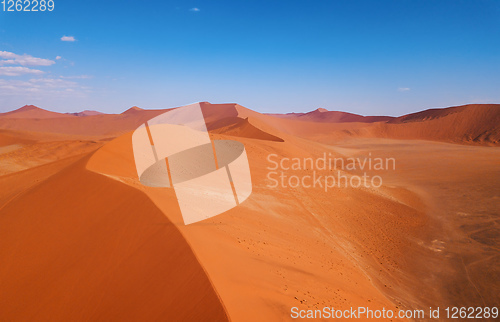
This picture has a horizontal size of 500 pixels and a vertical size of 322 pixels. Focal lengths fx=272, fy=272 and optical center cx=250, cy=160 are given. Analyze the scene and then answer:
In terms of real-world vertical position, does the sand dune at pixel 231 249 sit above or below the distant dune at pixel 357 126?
below

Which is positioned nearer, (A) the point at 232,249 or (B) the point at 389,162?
(A) the point at 232,249

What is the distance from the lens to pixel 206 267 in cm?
415

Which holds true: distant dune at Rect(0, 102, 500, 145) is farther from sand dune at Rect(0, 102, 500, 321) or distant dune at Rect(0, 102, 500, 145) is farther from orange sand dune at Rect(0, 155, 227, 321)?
orange sand dune at Rect(0, 155, 227, 321)

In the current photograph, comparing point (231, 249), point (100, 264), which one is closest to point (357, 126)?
point (231, 249)

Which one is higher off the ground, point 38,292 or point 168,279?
point 168,279

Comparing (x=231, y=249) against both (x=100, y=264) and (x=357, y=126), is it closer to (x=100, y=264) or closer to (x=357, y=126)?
(x=100, y=264)

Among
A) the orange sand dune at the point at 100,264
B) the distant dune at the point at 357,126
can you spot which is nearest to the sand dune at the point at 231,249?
the orange sand dune at the point at 100,264

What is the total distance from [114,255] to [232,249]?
2.10m

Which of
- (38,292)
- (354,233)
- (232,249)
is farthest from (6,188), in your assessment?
(354,233)

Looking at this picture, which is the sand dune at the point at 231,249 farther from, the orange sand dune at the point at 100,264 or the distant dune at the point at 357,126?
the distant dune at the point at 357,126

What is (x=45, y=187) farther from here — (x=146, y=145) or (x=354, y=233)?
(x=354, y=233)

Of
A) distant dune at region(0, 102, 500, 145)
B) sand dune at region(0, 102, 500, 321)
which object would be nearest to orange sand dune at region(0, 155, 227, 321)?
sand dune at region(0, 102, 500, 321)

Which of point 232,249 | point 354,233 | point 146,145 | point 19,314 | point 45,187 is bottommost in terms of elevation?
point 354,233

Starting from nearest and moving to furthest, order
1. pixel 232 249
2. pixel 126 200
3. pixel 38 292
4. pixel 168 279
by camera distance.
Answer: pixel 168 279 → pixel 38 292 → pixel 232 249 → pixel 126 200
